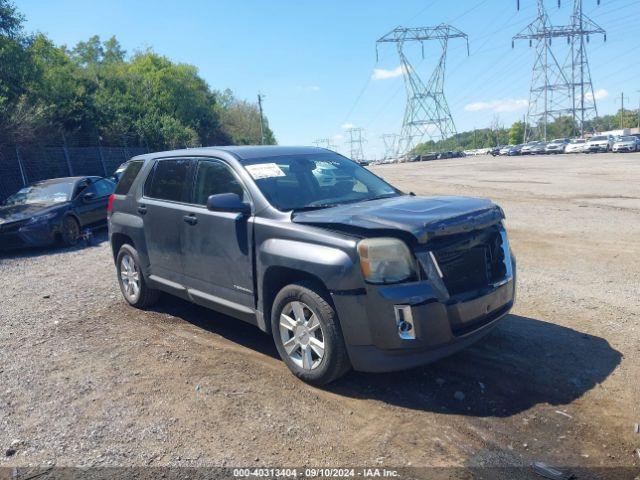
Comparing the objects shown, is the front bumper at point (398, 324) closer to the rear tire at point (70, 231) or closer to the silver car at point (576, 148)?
the rear tire at point (70, 231)

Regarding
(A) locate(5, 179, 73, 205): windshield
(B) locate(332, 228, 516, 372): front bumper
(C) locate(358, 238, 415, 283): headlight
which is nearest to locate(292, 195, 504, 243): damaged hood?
(C) locate(358, 238, 415, 283): headlight

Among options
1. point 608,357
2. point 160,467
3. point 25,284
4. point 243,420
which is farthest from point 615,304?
point 25,284

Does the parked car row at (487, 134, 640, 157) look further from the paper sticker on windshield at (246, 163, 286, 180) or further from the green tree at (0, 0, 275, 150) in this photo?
the paper sticker on windshield at (246, 163, 286, 180)

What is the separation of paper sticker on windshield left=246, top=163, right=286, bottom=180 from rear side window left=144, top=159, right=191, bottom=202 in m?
0.97

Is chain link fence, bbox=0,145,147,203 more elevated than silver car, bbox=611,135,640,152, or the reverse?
chain link fence, bbox=0,145,147,203

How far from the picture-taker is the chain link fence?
741 inches

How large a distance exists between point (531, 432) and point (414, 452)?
0.80 meters

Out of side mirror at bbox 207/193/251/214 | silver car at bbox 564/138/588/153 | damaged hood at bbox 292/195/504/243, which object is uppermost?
side mirror at bbox 207/193/251/214

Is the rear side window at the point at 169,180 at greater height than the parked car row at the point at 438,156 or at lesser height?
greater

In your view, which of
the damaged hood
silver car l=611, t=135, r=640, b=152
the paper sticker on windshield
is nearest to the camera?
the damaged hood

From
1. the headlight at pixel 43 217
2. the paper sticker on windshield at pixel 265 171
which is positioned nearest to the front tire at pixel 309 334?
the paper sticker on windshield at pixel 265 171

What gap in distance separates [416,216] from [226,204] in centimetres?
164

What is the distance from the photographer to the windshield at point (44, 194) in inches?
468

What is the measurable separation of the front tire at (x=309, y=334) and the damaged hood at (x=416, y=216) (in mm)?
572
